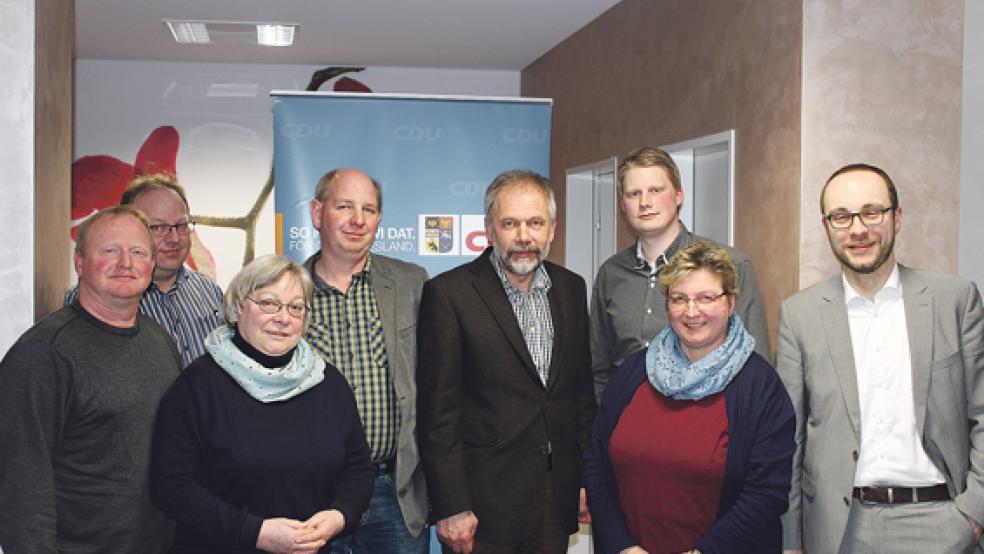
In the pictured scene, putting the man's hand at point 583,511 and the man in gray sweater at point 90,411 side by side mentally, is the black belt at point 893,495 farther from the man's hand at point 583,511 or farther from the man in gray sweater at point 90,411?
the man in gray sweater at point 90,411

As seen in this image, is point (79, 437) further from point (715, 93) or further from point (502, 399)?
point (715, 93)

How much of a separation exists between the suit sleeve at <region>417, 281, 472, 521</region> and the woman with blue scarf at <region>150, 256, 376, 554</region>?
0.30 metres

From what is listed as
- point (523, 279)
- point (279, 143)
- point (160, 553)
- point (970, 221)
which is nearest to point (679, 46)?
point (970, 221)

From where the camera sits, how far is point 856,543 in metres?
2.66

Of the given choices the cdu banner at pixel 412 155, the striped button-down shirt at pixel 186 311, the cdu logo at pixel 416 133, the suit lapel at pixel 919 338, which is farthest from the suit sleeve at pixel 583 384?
the cdu logo at pixel 416 133

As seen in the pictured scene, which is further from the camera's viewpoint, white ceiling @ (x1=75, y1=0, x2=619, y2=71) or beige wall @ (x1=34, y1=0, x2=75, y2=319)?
white ceiling @ (x1=75, y1=0, x2=619, y2=71)

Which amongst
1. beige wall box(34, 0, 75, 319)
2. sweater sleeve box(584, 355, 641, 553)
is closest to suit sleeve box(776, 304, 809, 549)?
sweater sleeve box(584, 355, 641, 553)

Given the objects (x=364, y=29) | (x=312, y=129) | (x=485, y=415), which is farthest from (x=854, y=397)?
(x=364, y=29)

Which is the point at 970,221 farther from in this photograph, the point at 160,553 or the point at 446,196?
the point at 160,553

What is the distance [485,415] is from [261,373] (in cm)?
71

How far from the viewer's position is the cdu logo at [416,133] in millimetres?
5191

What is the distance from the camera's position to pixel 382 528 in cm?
276

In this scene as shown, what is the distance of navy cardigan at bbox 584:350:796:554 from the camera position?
240 centimetres

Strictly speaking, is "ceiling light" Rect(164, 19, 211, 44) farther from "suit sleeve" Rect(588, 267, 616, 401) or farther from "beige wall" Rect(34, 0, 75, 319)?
"suit sleeve" Rect(588, 267, 616, 401)
